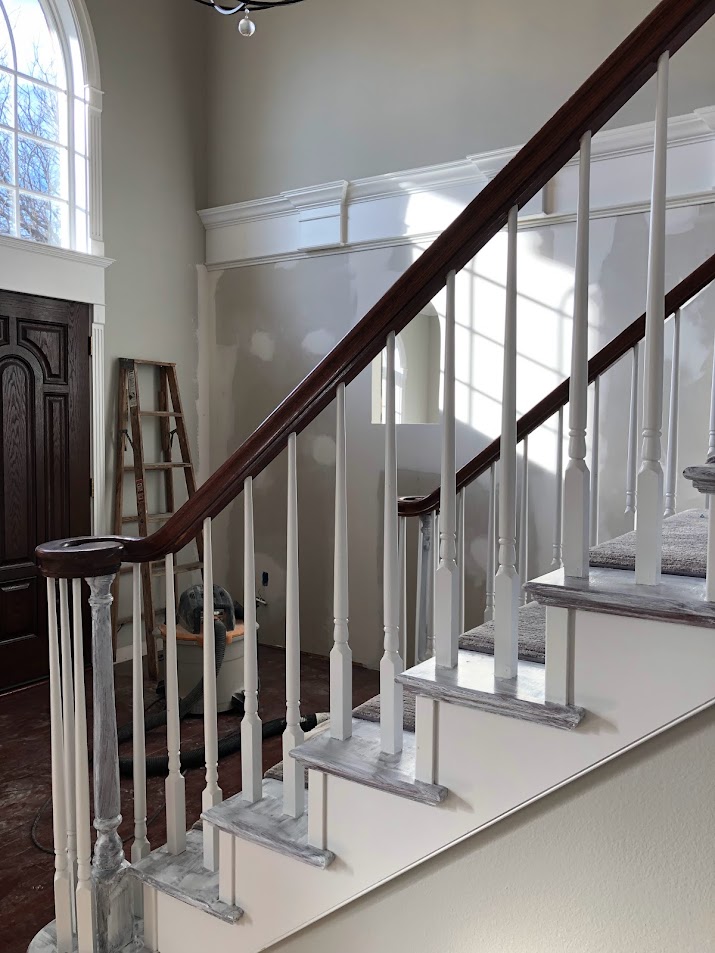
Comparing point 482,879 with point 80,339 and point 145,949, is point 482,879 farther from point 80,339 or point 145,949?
point 80,339

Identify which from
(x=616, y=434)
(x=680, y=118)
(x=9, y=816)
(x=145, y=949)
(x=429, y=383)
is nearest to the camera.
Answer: (x=145, y=949)

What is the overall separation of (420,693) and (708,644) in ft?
1.60

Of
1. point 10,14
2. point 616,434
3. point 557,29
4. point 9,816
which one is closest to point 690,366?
point 616,434

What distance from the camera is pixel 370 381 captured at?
4477 millimetres

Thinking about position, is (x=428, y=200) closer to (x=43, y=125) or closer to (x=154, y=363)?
(x=154, y=363)

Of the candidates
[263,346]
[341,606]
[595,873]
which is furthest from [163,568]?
[595,873]

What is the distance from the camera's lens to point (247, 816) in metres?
1.59

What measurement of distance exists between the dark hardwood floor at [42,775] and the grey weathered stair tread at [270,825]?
0.94m

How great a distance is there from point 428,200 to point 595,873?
3.72 meters

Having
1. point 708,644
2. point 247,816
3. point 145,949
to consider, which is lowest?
point 145,949

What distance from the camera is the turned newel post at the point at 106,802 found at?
5.50 ft

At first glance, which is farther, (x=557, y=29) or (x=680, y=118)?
(x=557, y=29)

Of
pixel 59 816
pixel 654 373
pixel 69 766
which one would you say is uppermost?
pixel 654 373

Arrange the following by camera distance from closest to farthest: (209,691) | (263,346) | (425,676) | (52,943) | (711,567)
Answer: (711,567), (425,676), (209,691), (52,943), (263,346)
